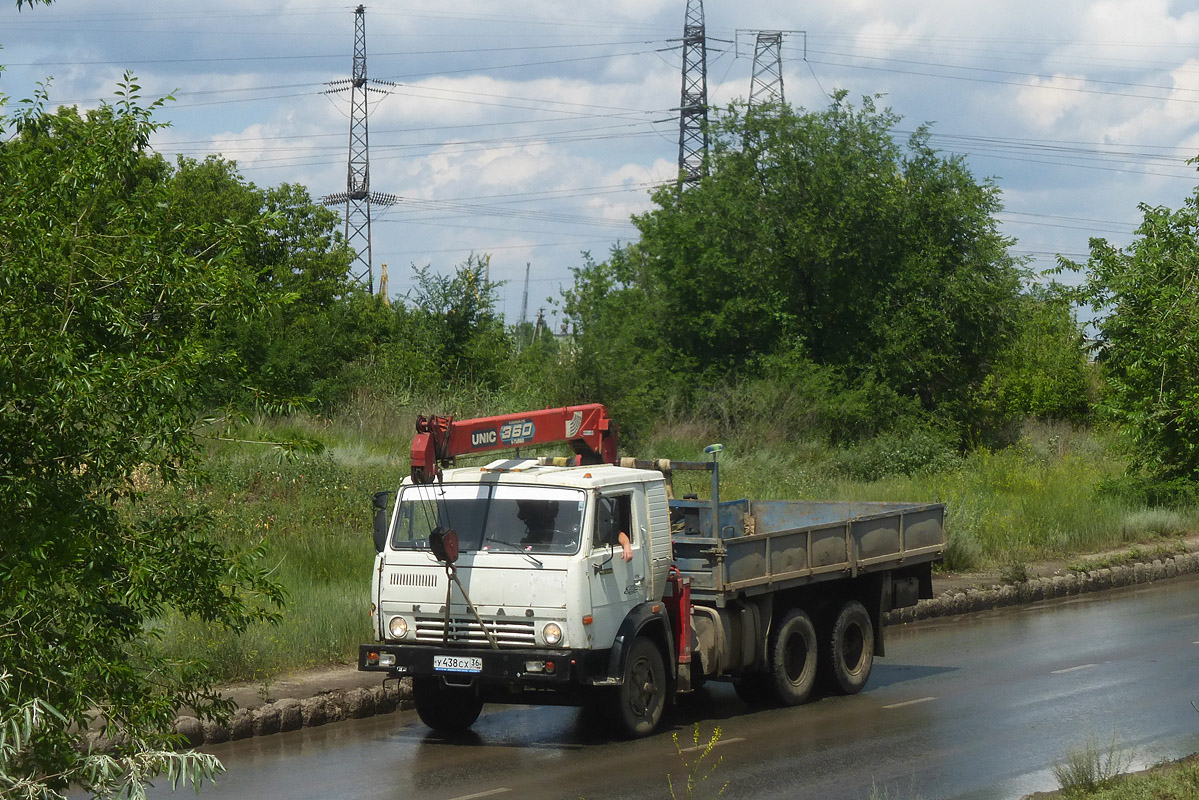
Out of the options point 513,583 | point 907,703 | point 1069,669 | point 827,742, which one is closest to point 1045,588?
point 1069,669

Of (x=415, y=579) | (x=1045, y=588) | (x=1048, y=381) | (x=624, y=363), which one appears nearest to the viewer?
(x=415, y=579)

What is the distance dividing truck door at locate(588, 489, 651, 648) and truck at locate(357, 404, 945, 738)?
17 mm

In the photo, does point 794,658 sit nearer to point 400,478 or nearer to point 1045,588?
point 1045,588

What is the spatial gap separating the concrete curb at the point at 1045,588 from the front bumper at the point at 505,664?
8003 mm

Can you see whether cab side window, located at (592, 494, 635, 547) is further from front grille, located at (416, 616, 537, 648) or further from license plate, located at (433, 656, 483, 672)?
license plate, located at (433, 656, 483, 672)

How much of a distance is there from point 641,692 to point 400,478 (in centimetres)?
1172

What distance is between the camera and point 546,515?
11.4 m

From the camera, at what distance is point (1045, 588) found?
70.1 ft

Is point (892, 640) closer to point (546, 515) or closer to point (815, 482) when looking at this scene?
point (546, 515)

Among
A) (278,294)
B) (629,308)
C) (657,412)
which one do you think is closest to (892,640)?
(278,294)

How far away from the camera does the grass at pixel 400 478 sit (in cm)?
1438

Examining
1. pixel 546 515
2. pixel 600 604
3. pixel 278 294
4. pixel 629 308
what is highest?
pixel 629 308

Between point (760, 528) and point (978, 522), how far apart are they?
885cm

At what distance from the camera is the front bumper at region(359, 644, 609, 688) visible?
1073 cm
